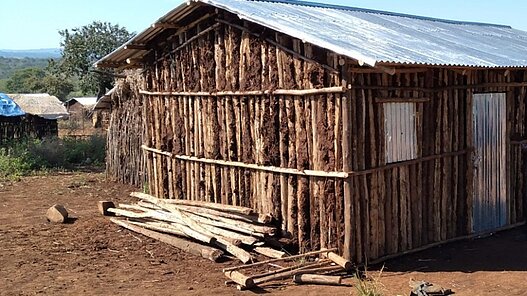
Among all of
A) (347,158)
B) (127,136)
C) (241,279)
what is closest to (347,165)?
(347,158)

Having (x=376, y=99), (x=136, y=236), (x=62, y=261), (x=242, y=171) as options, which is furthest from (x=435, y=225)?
(x=62, y=261)

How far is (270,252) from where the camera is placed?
9562 millimetres

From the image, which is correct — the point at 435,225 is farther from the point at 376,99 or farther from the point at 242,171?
the point at 242,171

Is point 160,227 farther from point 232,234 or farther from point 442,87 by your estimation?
point 442,87

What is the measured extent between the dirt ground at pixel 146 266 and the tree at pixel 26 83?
5147 cm

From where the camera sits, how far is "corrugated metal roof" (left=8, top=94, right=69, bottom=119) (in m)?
28.8

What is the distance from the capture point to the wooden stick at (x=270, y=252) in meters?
9.41

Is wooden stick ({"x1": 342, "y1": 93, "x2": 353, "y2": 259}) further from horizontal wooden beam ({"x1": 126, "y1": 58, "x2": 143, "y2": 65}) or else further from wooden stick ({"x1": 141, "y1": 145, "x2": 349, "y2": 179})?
horizontal wooden beam ({"x1": 126, "y1": 58, "x2": 143, "y2": 65})

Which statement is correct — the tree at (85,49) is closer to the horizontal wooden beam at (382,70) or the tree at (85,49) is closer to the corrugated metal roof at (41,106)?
the corrugated metal roof at (41,106)

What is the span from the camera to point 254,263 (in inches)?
360

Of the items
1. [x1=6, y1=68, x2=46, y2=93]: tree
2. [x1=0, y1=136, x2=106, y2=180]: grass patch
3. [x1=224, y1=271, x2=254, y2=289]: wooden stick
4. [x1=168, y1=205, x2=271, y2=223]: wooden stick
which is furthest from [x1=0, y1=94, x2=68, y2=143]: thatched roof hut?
[x1=6, y1=68, x2=46, y2=93]: tree

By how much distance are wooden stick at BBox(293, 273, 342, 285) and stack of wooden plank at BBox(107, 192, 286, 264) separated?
0.80 m

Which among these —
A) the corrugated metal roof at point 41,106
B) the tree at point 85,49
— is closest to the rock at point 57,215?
the corrugated metal roof at point 41,106

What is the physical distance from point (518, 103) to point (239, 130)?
5270 mm
